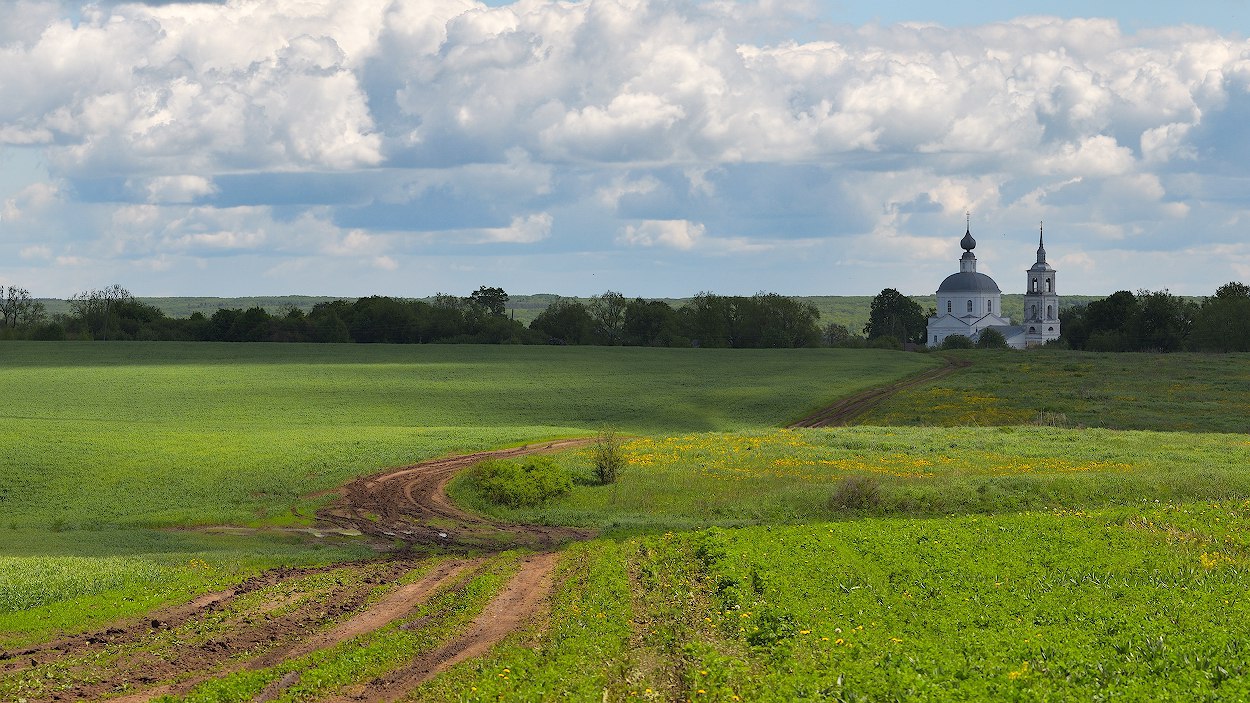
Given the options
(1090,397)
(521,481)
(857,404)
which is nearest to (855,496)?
(521,481)

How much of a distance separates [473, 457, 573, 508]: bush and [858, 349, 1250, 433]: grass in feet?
102

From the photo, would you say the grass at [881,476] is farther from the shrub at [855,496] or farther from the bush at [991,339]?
the bush at [991,339]

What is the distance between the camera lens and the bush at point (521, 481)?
129ft

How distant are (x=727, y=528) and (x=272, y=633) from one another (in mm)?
16073

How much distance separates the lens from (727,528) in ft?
111

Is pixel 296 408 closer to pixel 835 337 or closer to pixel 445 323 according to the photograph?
pixel 445 323

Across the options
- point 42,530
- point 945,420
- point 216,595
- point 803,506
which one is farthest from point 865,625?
point 945,420

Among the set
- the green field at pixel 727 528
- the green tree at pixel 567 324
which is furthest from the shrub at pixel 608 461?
the green tree at pixel 567 324

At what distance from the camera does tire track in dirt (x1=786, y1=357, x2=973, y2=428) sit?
6894cm

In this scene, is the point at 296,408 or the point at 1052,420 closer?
the point at 1052,420

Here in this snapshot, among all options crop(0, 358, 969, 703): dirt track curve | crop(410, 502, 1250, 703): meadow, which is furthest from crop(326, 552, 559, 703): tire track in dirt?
crop(410, 502, 1250, 703): meadow

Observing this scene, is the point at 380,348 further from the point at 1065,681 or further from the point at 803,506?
the point at 1065,681

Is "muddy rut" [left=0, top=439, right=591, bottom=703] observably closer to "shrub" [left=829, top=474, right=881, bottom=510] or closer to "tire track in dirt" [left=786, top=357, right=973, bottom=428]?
"shrub" [left=829, top=474, right=881, bottom=510]

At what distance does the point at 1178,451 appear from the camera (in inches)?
1865
